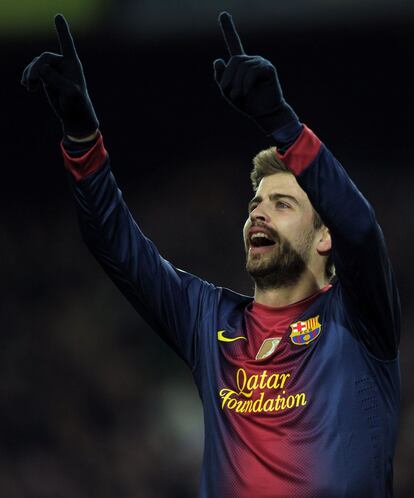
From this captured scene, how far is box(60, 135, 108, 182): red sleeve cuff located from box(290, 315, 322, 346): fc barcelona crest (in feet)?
2.48

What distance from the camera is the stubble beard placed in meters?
3.00

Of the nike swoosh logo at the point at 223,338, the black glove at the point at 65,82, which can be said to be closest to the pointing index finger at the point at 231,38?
the black glove at the point at 65,82

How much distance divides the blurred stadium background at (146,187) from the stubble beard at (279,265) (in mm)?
3638

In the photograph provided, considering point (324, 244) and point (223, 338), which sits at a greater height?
point (324, 244)

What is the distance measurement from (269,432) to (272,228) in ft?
2.17

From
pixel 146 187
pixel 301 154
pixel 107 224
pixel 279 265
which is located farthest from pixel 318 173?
pixel 146 187

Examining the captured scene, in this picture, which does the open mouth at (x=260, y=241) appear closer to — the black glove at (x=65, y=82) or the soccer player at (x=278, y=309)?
the soccer player at (x=278, y=309)

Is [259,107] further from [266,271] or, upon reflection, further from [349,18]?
[349,18]

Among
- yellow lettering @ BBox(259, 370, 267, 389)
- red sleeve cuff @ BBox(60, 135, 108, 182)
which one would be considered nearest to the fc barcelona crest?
yellow lettering @ BBox(259, 370, 267, 389)

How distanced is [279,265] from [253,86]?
70cm

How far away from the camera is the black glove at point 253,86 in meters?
2.47

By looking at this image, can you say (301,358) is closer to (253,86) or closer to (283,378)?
(283,378)

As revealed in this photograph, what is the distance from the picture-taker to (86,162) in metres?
2.93

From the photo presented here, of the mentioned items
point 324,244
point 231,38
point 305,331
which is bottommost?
point 305,331
